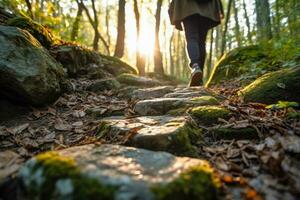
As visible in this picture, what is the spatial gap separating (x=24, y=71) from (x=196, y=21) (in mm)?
3083

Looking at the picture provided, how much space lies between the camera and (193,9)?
467 cm

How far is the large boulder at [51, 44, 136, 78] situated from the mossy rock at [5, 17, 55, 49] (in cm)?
18

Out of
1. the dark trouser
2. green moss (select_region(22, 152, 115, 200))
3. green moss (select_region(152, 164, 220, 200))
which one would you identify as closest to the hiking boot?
the dark trouser

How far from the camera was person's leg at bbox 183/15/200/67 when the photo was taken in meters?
4.70

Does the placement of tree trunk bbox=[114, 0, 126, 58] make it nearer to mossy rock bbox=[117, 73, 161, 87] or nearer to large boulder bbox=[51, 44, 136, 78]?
large boulder bbox=[51, 44, 136, 78]

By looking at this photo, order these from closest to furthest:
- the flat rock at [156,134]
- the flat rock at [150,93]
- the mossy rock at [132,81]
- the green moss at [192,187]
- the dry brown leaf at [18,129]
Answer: the green moss at [192,187] → the flat rock at [156,134] → the dry brown leaf at [18,129] → the flat rock at [150,93] → the mossy rock at [132,81]

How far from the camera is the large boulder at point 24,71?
2.97m

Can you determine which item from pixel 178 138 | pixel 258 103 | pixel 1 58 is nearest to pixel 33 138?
pixel 1 58

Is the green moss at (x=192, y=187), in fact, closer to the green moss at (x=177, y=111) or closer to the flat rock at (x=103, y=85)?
the green moss at (x=177, y=111)

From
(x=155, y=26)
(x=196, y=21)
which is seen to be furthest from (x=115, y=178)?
(x=155, y=26)

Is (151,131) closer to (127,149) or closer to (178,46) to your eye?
(127,149)

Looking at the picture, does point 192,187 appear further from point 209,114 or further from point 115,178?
point 209,114

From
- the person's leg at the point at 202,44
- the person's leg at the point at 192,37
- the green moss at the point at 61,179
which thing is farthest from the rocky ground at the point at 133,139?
the person's leg at the point at 202,44

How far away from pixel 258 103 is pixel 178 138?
134 centimetres
